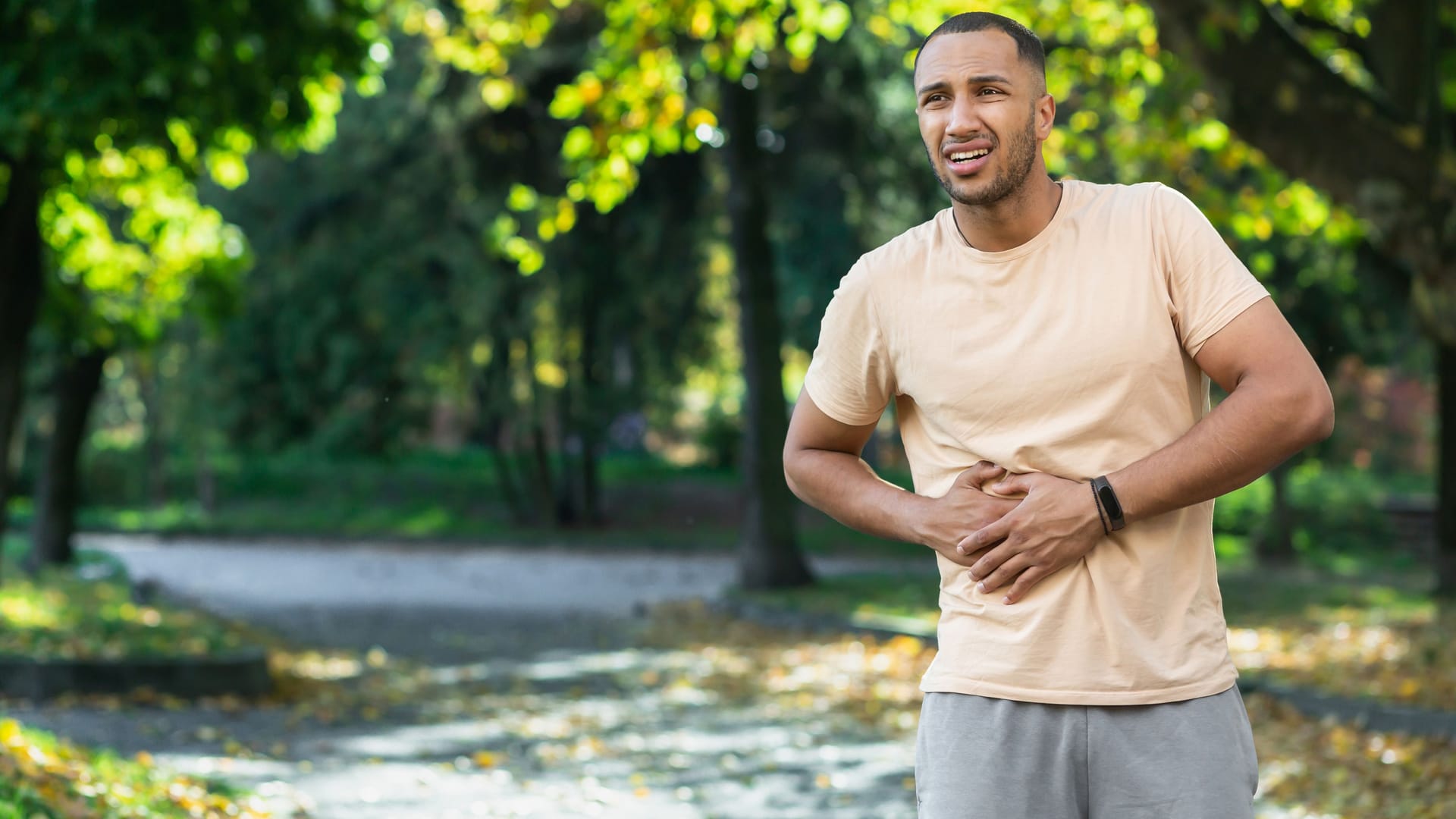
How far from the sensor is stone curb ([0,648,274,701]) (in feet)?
32.1

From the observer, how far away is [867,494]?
3000 millimetres

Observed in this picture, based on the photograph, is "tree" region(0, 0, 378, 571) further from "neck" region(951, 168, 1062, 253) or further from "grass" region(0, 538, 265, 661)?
"neck" region(951, 168, 1062, 253)

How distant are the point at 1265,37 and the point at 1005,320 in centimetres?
655

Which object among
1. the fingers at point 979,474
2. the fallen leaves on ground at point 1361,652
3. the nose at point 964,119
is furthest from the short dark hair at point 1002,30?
the fallen leaves on ground at point 1361,652

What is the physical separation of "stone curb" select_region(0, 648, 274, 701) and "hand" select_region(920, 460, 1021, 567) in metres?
8.46

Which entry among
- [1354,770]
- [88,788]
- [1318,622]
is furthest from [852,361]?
[1318,622]

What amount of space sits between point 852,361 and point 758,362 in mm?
15095

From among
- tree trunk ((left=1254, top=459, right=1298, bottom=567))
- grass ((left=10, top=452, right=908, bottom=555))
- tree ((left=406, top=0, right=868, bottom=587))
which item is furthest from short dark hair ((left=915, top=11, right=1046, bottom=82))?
grass ((left=10, top=452, right=908, bottom=555))

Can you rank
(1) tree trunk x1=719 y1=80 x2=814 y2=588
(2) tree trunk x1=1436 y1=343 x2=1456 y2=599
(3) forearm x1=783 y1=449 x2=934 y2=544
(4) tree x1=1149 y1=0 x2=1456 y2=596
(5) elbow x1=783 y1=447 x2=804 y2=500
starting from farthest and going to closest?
(1) tree trunk x1=719 y1=80 x2=814 y2=588 → (2) tree trunk x1=1436 y1=343 x2=1456 y2=599 → (4) tree x1=1149 y1=0 x2=1456 y2=596 → (5) elbow x1=783 y1=447 x2=804 y2=500 → (3) forearm x1=783 y1=449 x2=934 y2=544

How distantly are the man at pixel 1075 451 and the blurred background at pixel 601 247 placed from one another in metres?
4.75

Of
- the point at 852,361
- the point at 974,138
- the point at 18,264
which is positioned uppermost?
the point at 18,264

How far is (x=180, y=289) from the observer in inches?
719

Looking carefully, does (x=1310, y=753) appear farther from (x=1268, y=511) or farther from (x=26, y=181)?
(x=1268, y=511)

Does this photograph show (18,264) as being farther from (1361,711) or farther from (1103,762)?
(1103,762)
